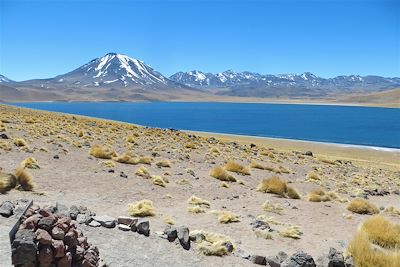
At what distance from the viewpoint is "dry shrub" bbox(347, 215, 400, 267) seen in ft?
28.1

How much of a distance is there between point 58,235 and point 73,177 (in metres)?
10.1

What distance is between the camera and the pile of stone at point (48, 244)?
632 cm

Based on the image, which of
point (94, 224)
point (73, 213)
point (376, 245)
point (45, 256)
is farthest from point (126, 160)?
point (45, 256)

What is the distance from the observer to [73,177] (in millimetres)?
16312

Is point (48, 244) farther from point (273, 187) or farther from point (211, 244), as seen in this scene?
point (273, 187)

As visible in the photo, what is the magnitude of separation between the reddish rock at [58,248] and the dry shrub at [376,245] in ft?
19.3

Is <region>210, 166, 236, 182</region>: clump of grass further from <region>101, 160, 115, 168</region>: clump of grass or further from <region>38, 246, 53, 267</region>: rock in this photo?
<region>38, 246, 53, 267</region>: rock

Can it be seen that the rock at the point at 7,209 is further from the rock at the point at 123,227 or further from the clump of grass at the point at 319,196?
the clump of grass at the point at 319,196

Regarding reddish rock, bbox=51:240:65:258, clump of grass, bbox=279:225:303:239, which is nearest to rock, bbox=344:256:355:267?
clump of grass, bbox=279:225:303:239

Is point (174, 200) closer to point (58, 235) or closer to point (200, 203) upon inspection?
point (200, 203)

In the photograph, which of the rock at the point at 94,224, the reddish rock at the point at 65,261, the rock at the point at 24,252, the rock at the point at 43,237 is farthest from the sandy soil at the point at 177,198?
the rock at the point at 24,252

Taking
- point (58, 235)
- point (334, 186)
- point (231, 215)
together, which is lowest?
point (334, 186)

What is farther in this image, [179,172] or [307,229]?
[179,172]

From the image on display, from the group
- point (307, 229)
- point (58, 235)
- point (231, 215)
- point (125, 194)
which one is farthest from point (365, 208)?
point (58, 235)
